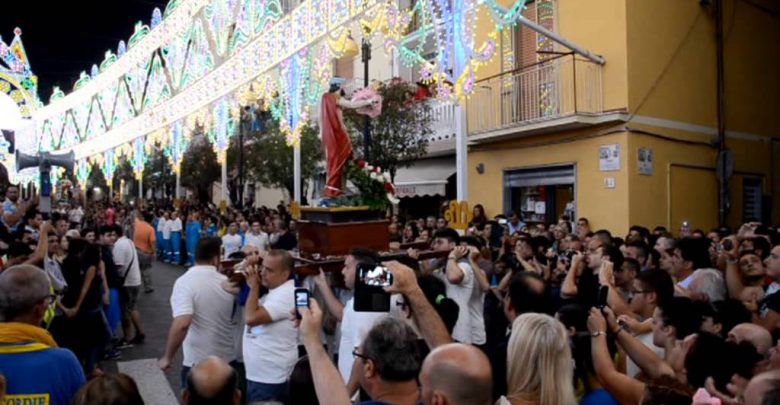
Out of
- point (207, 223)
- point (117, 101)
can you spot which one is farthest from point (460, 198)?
point (117, 101)

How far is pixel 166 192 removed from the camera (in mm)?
43562

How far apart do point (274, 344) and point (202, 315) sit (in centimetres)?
80

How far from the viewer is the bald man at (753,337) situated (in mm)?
3615

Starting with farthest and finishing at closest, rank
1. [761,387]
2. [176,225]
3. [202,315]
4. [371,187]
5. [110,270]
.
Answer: [176,225]
[110,270]
[371,187]
[202,315]
[761,387]

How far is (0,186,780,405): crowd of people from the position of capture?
2762 mm

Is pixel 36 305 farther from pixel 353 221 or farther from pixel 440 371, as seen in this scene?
pixel 353 221

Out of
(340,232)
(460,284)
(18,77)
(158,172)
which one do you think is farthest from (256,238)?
(18,77)

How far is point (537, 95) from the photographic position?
46.1 ft

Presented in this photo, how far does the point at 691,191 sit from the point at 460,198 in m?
6.00

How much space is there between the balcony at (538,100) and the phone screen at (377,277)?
9.87m

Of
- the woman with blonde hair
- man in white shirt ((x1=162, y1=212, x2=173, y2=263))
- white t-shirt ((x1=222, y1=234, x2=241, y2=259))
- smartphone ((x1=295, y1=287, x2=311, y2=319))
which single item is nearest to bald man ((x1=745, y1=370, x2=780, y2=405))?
the woman with blonde hair

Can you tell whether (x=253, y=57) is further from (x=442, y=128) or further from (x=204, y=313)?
(x=204, y=313)

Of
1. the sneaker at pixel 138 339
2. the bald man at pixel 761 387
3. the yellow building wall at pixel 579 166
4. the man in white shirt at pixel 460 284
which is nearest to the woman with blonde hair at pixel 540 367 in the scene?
the bald man at pixel 761 387

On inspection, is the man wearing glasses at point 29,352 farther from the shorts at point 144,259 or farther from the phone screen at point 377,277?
the shorts at point 144,259
